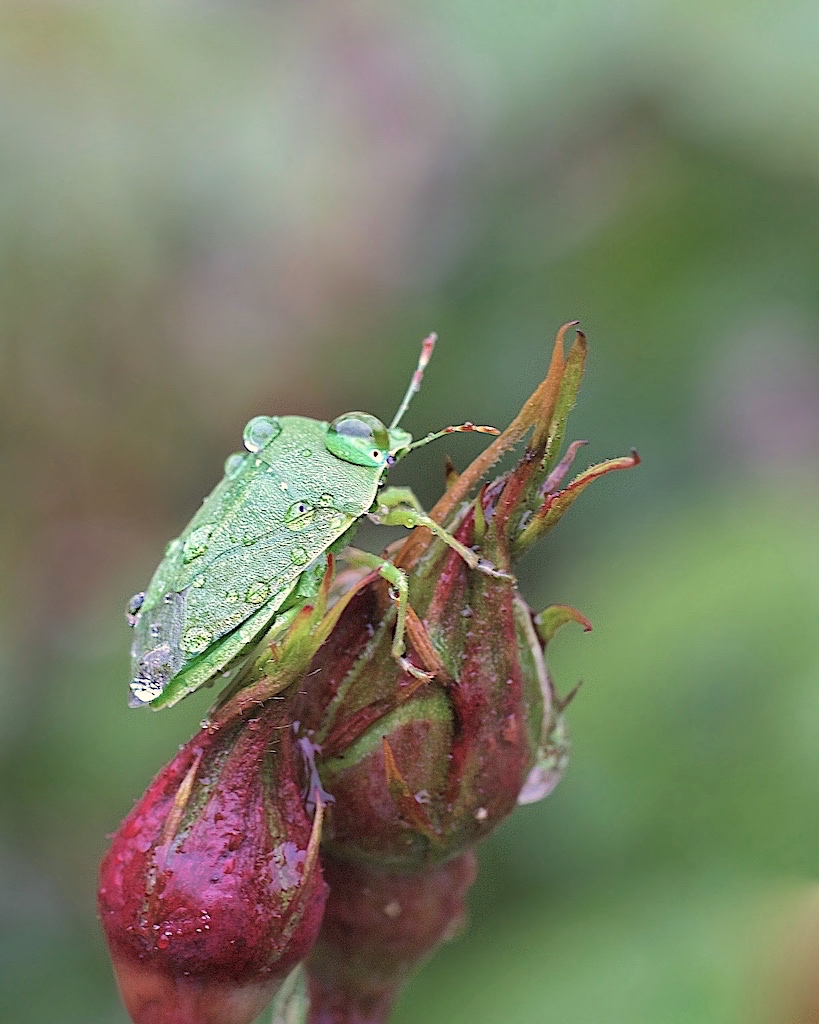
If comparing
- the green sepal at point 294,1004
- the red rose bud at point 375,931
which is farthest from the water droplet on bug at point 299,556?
the green sepal at point 294,1004

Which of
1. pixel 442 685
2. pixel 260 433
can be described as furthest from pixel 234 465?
pixel 442 685

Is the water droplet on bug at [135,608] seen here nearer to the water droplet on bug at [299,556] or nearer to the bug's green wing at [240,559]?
the bug's green wing at [240,559]

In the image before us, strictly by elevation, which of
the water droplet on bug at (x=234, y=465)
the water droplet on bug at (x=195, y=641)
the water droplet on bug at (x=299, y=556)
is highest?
the water droplet on bug at (x=234, y=465)

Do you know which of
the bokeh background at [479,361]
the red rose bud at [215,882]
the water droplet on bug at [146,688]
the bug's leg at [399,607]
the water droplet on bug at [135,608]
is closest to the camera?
the red rose bud at [215,882]

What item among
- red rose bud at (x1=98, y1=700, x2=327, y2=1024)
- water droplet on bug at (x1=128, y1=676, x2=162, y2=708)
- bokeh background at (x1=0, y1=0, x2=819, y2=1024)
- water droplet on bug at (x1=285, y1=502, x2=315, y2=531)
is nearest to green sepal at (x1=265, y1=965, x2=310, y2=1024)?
red rose bud at (x1=98, y1=700, x2=327, y2=1024)

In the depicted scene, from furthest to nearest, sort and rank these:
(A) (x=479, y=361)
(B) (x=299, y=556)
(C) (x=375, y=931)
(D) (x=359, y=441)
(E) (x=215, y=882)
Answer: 1. (A) (x=479, y=361)
2. (D) (x=359, y=441)
3. (C) (x=375, y=931)
4. (B) (x=299, y=556)
5. (E) (x=215, y=882)

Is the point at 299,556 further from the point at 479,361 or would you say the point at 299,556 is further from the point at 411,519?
the point at 479,361
